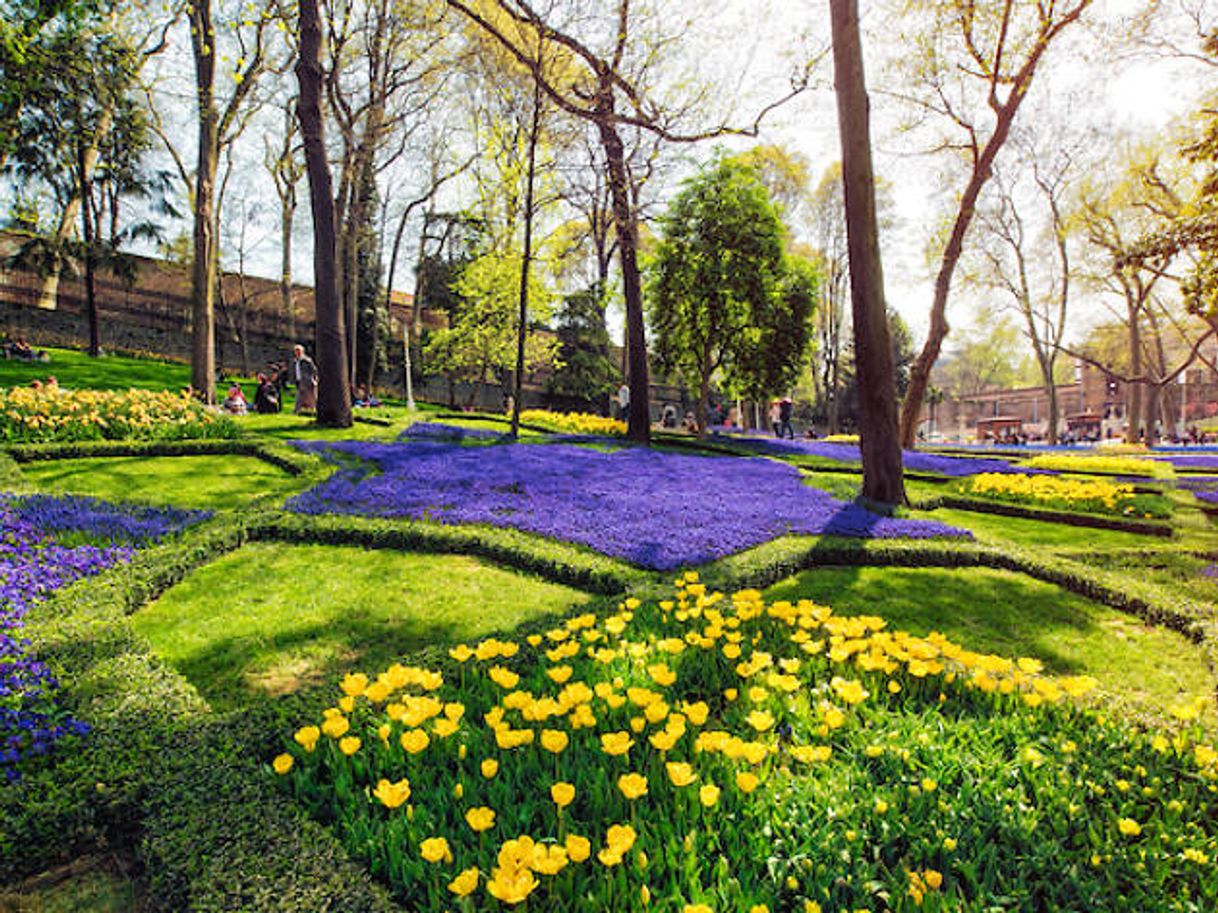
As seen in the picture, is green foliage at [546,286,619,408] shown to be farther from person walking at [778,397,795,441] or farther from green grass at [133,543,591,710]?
green grass at [133,543,591,710]

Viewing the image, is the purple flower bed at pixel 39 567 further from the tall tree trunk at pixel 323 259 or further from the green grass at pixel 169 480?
the tall tree trunk at pixel 323 259

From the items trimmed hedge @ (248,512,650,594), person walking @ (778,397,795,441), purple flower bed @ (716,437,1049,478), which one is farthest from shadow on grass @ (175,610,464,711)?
person walking @ (778,397,795,441)

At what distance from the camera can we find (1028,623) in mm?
4348

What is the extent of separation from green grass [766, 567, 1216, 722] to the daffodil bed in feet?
2.56

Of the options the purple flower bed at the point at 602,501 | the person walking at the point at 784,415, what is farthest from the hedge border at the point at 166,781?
the person walking at the point at 784,415

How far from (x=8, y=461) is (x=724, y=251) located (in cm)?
1659

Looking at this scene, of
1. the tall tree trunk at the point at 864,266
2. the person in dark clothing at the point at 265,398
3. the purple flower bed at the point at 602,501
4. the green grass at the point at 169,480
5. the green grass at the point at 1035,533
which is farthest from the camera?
the person in dark clothing at the point at 265,398

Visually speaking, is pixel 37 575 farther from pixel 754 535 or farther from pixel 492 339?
pixel 492 339

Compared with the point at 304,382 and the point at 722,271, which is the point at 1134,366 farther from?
the point at 304,382

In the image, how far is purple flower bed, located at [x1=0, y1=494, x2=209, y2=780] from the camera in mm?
2332

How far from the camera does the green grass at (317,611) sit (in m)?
3.27

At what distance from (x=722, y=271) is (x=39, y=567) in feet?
55.9

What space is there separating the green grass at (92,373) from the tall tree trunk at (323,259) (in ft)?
33.9

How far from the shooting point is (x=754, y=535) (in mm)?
6316
